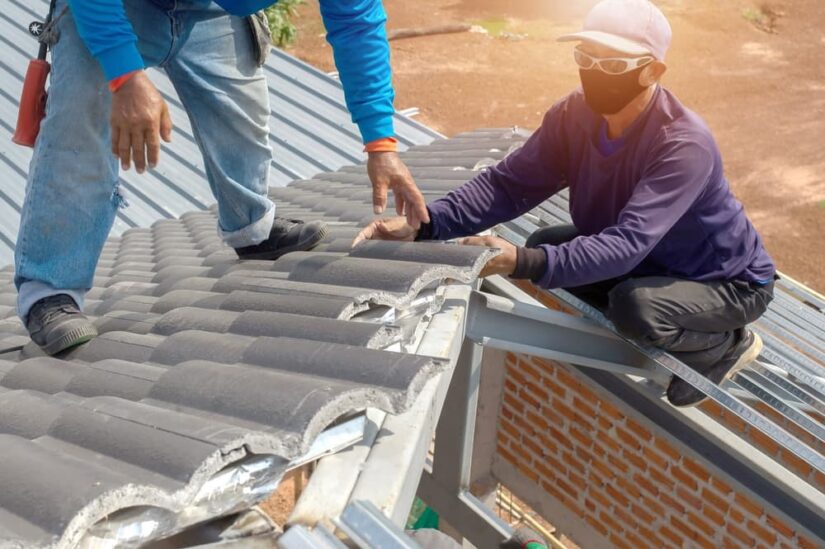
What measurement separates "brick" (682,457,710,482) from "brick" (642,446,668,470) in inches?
6.9

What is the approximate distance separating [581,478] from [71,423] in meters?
4.49

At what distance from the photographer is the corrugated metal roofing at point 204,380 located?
1.67m

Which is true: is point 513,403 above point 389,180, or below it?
below

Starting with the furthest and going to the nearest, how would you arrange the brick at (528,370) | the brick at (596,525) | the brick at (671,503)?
the brick at (528,370) < the brick at (596,525) < the brick at (671,503)

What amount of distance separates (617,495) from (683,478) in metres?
0.70

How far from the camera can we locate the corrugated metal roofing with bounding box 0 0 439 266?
6.38 m

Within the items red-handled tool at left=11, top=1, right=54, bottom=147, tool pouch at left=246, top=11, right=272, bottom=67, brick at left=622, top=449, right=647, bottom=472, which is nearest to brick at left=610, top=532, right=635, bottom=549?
brick at left=622, top=449, right=647, bottom=472

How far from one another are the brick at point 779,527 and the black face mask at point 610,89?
2.30m

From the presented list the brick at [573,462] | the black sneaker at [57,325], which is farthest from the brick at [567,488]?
the black sneaker at [57,325]

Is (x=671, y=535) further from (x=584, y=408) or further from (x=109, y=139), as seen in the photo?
(x=109, y=139)

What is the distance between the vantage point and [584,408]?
573cm

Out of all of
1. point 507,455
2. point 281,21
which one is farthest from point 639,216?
point 281,21

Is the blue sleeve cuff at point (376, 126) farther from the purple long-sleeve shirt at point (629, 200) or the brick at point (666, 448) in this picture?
the brick at point (666, 448)

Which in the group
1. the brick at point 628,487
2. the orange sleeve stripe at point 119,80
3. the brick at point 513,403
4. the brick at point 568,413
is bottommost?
the brick at point 513,403
